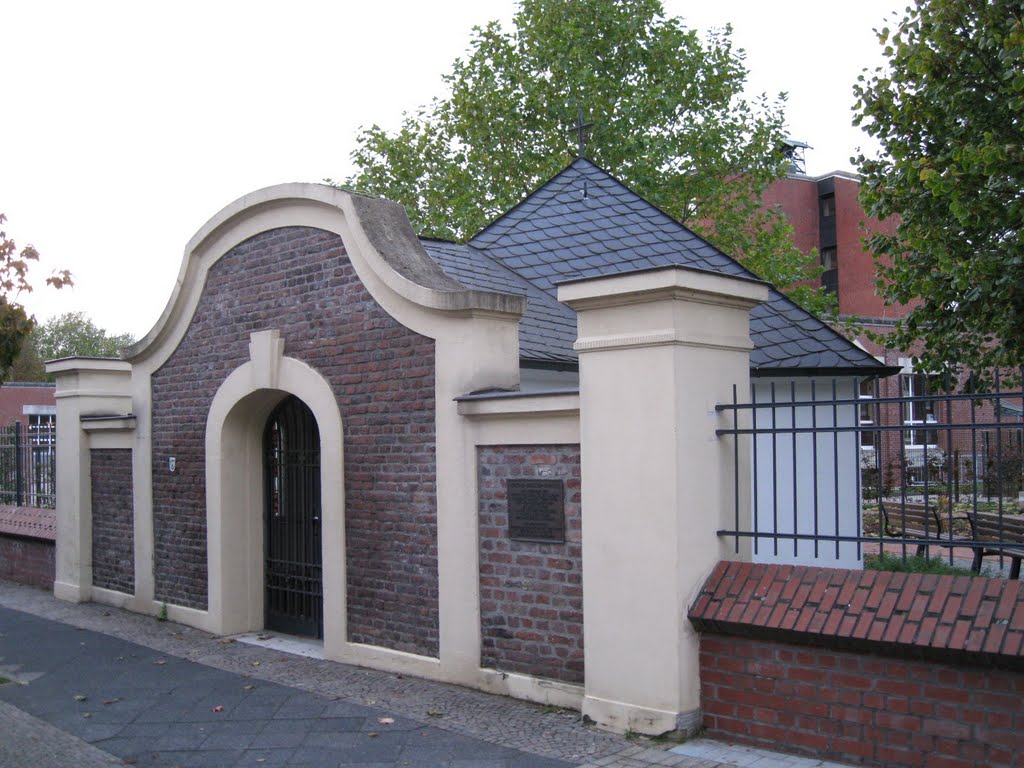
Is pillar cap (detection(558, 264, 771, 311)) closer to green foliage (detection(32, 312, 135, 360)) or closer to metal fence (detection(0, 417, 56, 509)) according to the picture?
metal fence (detection(0, 417, 56, 509))

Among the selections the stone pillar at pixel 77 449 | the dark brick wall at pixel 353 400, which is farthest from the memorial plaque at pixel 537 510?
the stone pillar at pixel 77 449

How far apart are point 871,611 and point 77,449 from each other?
31.5 ft

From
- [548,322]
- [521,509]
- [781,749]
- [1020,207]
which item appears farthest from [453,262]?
[781,749]

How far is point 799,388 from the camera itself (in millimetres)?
11633

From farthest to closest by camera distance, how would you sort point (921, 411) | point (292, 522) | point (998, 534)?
point (292, 522)
point (998, 534)
point (921, 411)

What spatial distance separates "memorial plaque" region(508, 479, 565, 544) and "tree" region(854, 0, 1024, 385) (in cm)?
444

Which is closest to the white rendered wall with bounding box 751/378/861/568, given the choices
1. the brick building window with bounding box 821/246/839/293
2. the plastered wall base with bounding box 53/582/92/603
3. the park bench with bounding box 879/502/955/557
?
the park bench with bounding box 879/502/955/557

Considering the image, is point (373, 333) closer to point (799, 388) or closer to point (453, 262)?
point (453, 262)

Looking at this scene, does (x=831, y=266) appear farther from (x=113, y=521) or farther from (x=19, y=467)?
(x=113, y=521)

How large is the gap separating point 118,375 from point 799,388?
25.9 feet

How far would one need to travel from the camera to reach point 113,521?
11.8 meters

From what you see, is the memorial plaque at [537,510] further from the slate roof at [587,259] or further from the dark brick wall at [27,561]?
the dark brick wall at [27,561]

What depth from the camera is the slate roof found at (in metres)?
10.7

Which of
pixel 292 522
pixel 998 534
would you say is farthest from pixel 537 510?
pixel 292 522
